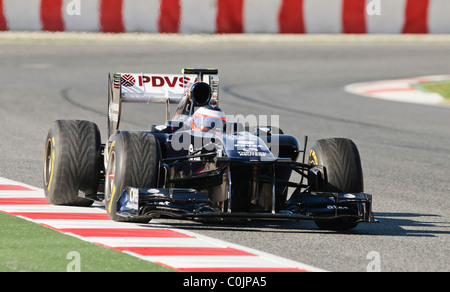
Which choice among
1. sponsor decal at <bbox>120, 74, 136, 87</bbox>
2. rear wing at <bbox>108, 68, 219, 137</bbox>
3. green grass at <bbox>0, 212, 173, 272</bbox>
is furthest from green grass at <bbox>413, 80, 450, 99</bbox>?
green grass at <bbox>0, 212, 173, 272</bbox>

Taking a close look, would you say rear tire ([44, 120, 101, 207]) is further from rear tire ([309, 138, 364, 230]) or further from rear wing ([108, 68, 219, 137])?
rear tire ([309, 138, 364, 230])

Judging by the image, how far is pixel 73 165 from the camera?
877cm

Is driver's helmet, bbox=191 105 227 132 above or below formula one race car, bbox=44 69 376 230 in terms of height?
above

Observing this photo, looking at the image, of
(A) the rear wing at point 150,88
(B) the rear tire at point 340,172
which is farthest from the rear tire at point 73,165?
(B) the rear tire at point 340,172

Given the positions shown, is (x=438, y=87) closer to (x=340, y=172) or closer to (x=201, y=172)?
(x=340, y=172)

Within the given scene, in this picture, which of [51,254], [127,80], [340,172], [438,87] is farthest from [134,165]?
[438,87]

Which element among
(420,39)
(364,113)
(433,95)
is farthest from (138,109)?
(420,39)

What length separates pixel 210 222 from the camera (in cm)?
822

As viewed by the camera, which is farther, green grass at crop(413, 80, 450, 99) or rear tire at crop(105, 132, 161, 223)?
green grass at crop(413, 80, 450, 99)

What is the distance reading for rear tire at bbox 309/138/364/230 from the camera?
27.0 feet

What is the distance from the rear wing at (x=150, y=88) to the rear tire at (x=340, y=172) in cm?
175

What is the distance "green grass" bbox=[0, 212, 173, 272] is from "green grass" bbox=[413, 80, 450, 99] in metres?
14.3
